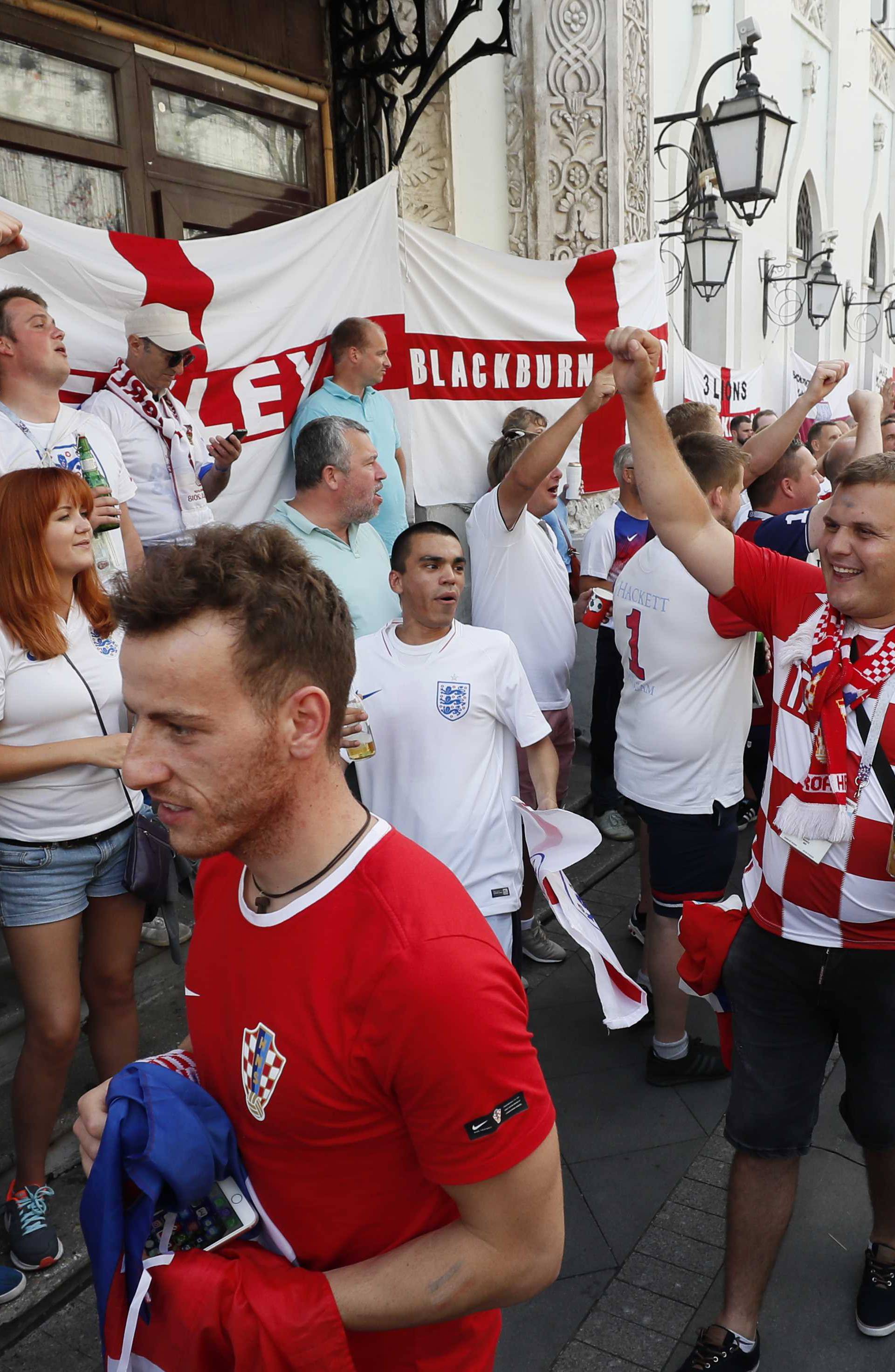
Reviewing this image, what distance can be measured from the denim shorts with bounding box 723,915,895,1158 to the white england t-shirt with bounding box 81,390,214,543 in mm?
2504

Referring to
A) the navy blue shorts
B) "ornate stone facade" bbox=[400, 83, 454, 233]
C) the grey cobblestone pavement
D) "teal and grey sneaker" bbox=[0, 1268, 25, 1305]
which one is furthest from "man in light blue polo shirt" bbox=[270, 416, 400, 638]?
"ornate stone facade" bbox=[400, 83, 454, 233]

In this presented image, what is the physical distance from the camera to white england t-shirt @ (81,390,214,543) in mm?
3822

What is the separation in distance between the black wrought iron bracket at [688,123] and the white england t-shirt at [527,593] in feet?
12.1

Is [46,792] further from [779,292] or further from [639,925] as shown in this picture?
[779,292]

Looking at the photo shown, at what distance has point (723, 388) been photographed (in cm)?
923

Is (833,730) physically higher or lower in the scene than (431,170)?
lower

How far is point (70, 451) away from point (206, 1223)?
2.63 m

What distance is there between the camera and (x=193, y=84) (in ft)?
17.4

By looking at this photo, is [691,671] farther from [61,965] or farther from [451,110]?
[451,110]

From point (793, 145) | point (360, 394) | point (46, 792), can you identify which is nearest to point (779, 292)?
point (793, 145)

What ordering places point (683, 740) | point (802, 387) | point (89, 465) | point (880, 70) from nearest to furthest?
point (89, 465), point (683, 740), point (802, 387), point (880, 70)

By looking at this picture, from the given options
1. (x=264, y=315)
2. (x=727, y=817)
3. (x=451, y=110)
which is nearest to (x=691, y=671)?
(x=727, y=817)

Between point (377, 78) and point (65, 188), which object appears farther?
point (377, 78)

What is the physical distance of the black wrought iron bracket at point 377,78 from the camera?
5812 mm
